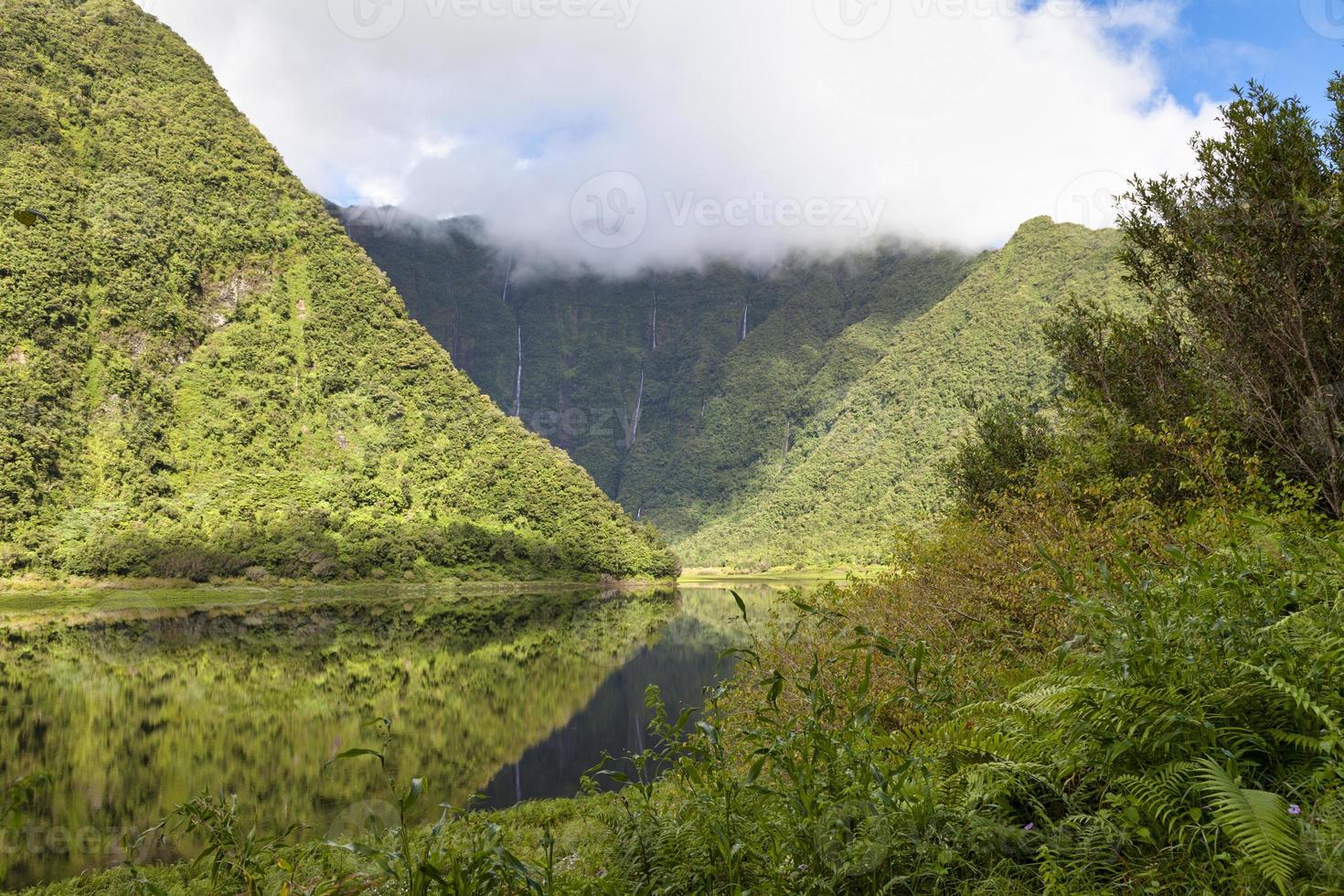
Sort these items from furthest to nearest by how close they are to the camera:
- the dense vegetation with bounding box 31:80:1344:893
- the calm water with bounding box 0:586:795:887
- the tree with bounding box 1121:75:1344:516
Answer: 1. the calm water with bounding box 0:586:795:887
2. the tree with bounding box 1121:75:1344:516
3. the dense vegetation with bounding box 31:80:1344:893

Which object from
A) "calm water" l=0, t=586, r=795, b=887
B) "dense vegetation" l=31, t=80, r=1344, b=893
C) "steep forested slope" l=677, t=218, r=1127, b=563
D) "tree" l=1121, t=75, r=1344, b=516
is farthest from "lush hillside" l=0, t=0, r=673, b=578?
"dense vegetation" l=31, t=80, r=1344, b=893

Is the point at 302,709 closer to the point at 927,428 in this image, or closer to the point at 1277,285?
the point at 1277,285

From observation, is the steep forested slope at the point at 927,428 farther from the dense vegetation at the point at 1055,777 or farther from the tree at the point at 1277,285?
the dense vegetation at the point at 1055,777

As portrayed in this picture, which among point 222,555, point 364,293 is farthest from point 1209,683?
point 364,293

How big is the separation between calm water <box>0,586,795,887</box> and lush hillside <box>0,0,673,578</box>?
36368 millimetres

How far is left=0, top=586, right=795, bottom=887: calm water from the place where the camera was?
20109 mm

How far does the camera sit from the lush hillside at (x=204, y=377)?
327 ft

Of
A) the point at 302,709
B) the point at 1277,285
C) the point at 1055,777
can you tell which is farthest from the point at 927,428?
the point at 1055,777

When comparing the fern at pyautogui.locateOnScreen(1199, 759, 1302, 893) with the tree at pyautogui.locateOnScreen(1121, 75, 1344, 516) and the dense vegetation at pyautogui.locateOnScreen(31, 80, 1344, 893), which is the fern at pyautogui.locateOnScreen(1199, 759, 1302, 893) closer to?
the dense vegetation at pyautogui.locateOnScreen(31, 80, 1344, 893)

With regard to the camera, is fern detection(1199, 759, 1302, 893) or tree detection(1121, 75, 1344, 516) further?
tree detection(1121, 75, 1344, 516)

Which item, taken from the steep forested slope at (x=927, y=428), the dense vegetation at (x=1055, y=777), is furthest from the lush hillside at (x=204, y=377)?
the dense vegetation at (x=1055, y=777)

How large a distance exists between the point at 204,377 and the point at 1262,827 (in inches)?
5652

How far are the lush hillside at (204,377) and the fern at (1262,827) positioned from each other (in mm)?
100533

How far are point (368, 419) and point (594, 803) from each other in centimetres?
12608
